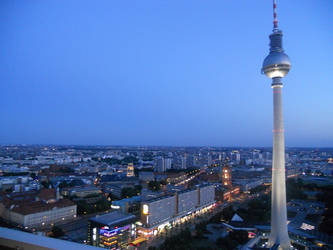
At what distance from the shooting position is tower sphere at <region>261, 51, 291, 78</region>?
714 centimetres

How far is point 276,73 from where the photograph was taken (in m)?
7.20

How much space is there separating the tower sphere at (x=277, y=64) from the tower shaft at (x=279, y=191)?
82 cm

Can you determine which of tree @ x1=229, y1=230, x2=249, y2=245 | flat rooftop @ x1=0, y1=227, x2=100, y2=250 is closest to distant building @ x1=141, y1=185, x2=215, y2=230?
tree @ x1=229, y1=230, x2=249, y2=245

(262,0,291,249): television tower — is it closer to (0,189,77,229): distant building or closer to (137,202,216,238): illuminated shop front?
(137,202,216,238): illuminated shop front

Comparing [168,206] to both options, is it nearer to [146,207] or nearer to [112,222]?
[146,207]

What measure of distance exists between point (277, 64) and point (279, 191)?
3.64m

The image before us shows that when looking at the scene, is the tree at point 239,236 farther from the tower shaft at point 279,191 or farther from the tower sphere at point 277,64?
the tower sphere at point 277,64

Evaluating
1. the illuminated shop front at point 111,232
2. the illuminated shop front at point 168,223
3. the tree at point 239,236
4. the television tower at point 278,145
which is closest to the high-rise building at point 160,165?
the illuminated shop front at point 168,223

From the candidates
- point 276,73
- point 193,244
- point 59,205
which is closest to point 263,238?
point 193,244

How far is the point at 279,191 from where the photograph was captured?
21.9 ft

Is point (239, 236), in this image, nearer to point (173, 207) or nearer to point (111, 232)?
point (173, 207)

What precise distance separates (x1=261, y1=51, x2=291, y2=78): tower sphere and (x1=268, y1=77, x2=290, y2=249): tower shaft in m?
0.82

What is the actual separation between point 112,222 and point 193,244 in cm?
235

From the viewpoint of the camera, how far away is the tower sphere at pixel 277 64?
7.14 m
